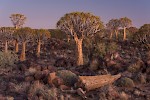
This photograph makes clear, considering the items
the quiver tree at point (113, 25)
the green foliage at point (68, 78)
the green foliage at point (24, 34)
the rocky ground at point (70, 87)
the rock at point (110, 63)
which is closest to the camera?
the rocky ground at point (70, 87)

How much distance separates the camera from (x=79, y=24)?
86.2ft

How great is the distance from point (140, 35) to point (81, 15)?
12.4 meters

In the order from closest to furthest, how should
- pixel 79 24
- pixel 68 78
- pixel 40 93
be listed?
pixel 40 93 < pixel 68 78 < pixel 79 24

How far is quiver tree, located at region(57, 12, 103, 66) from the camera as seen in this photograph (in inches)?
1037

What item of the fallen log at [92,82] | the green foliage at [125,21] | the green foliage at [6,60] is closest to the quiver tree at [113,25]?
the green foliage at [125,21]

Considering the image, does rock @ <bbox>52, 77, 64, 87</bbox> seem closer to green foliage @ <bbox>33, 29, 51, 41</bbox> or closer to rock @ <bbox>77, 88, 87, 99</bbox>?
rock @ <bbox>77, 88, 87, 99</bbox>

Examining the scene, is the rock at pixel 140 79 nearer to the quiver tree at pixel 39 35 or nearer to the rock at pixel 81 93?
the rock at pixel 81 93

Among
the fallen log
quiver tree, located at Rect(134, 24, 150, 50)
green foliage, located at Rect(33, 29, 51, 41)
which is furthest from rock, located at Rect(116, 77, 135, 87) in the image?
green foliage, located at Rect(33, 29, 51, 41)

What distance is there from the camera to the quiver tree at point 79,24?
26.3 meters

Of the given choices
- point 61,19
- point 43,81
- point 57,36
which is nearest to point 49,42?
point 57,36

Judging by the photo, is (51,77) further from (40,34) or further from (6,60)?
(40,34)

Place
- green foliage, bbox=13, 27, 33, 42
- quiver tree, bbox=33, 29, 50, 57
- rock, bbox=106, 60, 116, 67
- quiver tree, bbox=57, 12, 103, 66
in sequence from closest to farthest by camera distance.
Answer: rock, bbox=106, 60, 116, 67, quiver tree, bbox=57, 12, 103, 66, green foliage, bbox=13, 27, 33, 42, quiver tree, bbox=33, 29, 50, 57

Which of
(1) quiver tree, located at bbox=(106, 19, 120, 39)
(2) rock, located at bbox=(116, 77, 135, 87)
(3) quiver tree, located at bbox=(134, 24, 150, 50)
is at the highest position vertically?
(1) quiver tree, located at bbox=(106, 19, 120, 39)

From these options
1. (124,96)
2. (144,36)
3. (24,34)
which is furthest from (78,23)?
(124,96)
